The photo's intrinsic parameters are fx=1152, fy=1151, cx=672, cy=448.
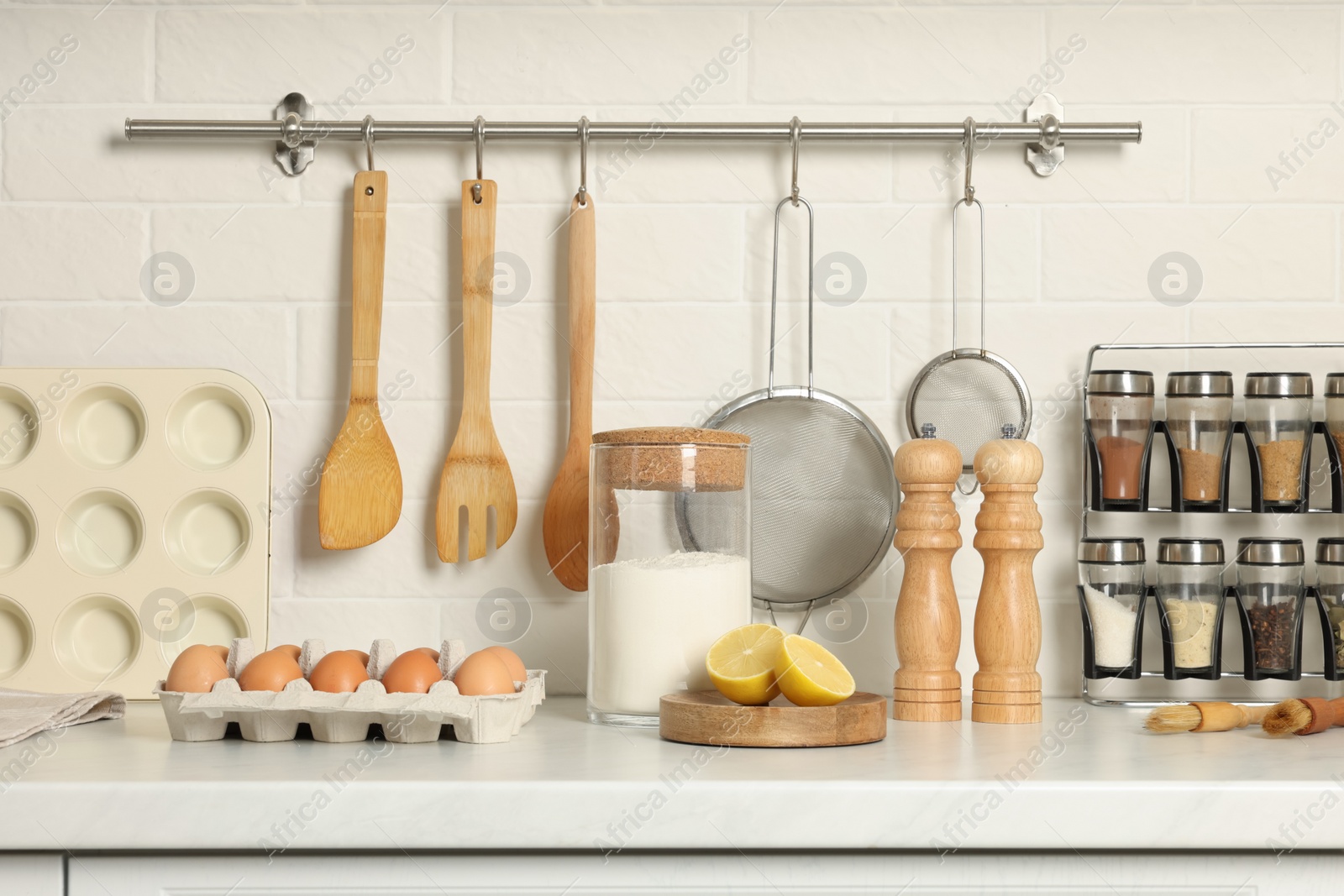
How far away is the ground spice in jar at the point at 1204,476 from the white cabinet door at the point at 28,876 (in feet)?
3.30

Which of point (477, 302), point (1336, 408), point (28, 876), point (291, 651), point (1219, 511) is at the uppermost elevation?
point (477, 302)

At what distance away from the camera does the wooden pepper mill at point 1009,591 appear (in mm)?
1010

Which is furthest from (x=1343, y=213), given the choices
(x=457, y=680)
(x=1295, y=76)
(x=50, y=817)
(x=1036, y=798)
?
(x=50, y=817)

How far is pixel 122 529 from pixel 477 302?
43 centimetres

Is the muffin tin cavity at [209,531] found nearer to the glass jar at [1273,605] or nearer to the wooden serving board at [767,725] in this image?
the wooden serving board at [767,725]

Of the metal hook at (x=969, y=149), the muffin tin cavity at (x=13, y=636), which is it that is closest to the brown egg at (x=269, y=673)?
the muffin tin cavity at (x=13, y=636)

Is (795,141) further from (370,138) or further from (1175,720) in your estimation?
(1175,720)

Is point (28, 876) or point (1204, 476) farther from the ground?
→ point (1204, 476)

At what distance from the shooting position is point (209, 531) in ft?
3.88

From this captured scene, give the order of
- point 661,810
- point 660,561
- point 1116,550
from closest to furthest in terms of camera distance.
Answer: point 661,810 → point 660,561 → point 1116,550

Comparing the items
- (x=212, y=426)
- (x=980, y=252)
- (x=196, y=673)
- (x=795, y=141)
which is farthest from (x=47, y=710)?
(x=980, y=252)

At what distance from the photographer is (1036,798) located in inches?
28.7

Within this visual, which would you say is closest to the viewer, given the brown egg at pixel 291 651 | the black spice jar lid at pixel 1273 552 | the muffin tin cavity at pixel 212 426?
the brown egg at pixel 291 651

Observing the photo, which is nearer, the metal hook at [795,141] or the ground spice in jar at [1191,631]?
the ground spice in jar at [1191,631]
